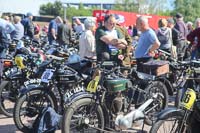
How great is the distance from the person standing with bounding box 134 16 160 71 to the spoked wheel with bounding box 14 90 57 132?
184 centimetres

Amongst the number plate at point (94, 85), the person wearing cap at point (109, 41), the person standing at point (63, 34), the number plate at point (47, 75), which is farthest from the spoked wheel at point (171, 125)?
the person standing at point (63, 34)

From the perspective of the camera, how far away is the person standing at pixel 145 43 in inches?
290

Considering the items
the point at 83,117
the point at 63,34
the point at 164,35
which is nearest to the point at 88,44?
the point at 83,117

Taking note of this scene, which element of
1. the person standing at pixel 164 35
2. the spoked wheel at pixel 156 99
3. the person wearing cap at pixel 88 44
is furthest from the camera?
the person standing at pixel 164 35

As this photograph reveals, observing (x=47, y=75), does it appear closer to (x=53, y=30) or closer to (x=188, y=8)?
(x=53, y=30)

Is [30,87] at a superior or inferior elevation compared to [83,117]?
superior

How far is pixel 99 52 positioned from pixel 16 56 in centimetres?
173

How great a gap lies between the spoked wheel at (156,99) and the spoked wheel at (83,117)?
2.35 feet

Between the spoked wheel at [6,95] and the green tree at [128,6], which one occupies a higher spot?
the green tree at [128,6]

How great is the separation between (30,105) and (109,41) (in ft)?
5.59

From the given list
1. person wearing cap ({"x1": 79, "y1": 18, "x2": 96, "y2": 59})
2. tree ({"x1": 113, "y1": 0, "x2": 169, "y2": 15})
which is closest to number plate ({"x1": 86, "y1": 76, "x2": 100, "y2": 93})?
person wearing cap ({"x1": 79, "y1": 18, "x2": 96, "y2": 59})

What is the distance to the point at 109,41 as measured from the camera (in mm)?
7203

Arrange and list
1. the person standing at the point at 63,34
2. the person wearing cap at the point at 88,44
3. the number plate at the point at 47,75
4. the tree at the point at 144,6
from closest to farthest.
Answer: the number plate at the point at 47,75 < the person wearing cap at the point at 88,44 < the person standing at the point at 63,34 < the tree at the point at 144,6

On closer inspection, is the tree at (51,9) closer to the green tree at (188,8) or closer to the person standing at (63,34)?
the green tree at (188,8)
